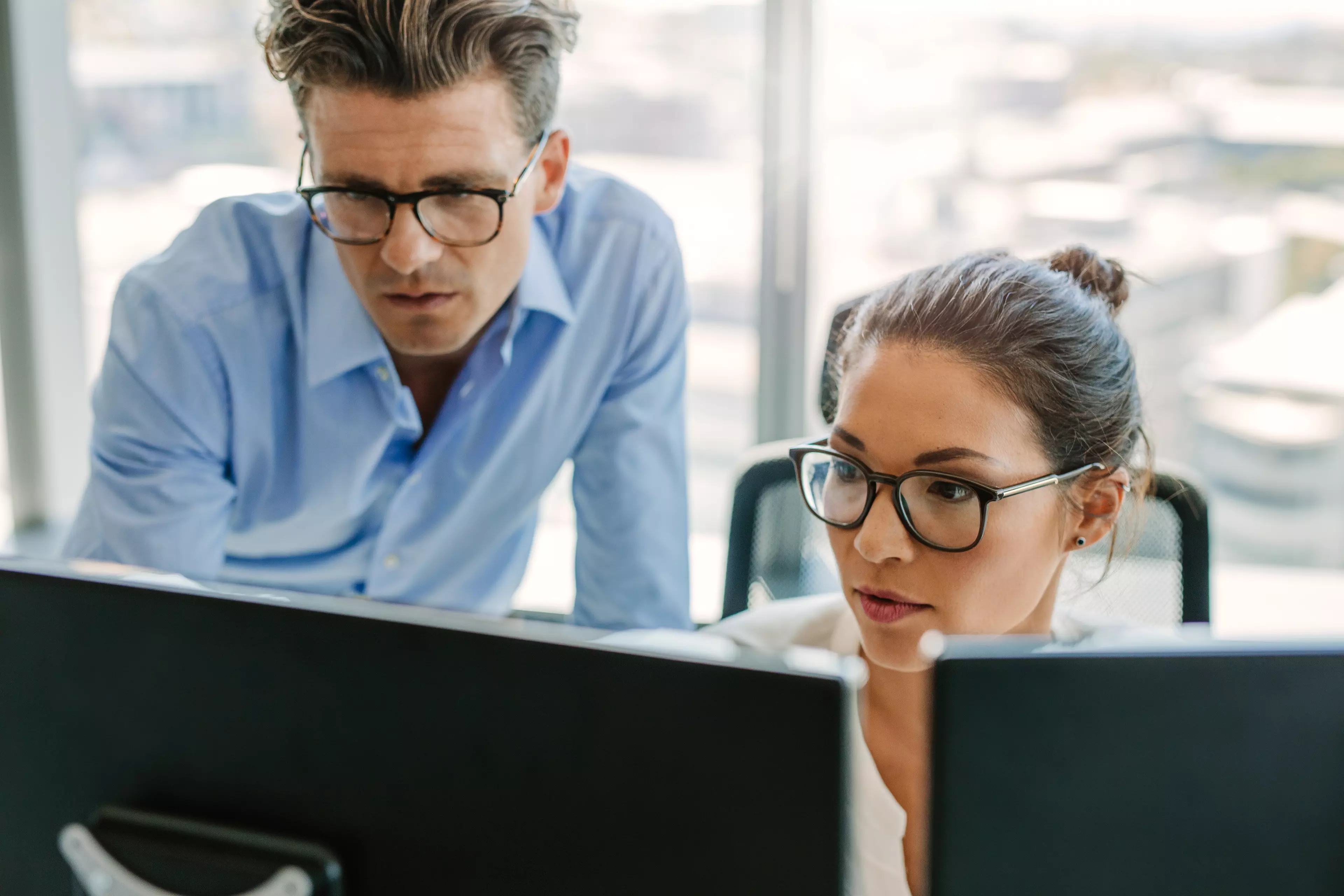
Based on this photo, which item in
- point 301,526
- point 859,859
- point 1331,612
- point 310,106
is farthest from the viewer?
point 1331,612

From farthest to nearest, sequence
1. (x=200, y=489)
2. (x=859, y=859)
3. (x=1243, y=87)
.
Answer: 1. (x=1243, y=87)
2. (x=200, y=489)
3. (x=859, y=859)

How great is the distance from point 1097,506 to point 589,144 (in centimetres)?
191

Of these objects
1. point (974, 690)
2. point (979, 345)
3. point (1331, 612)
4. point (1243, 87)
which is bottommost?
point (1331, 612)

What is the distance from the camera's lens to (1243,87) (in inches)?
103

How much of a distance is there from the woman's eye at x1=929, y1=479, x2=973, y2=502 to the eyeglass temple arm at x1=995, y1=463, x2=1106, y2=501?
3 cm

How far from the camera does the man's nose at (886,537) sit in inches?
48.3

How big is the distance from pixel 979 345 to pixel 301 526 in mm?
977

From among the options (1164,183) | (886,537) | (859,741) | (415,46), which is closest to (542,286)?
(415,46)

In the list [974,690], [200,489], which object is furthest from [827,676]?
[200,489]

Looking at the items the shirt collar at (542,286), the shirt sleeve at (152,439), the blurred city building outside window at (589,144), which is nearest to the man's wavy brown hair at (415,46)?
the shirt collar at (542,286)

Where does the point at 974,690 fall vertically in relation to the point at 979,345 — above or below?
below

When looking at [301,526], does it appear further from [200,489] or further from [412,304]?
[412,304]

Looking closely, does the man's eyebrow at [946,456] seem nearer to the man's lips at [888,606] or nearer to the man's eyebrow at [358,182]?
the man's lips at [888,606]

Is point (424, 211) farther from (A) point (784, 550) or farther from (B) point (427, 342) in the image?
(A) point (784, 550)
